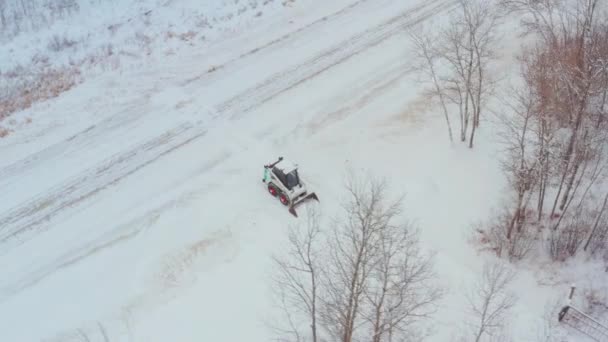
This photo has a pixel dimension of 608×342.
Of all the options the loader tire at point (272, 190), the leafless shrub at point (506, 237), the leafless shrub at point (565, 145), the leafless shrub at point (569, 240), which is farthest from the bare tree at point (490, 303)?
the loader tire at point (272, 190)

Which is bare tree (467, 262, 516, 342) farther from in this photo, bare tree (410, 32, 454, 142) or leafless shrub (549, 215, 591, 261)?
bare tree (410, 32, 454, 142)

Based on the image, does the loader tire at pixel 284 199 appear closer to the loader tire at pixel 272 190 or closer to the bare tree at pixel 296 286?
the loader tire at pixel 272 190

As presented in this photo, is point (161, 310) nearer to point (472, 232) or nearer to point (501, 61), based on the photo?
point (472, 232)

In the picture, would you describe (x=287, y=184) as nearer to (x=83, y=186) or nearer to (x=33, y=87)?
(x=83, y=186)

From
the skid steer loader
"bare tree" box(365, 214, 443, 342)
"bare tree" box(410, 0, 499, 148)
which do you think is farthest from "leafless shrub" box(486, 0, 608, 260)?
the skid steer loader

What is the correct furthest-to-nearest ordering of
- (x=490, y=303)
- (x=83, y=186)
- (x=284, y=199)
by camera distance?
1. (x=83, y=186)
2. (x=284, y=199)
3. (x=490, y=303)

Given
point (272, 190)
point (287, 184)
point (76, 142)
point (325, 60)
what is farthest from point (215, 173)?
point (325, 60)

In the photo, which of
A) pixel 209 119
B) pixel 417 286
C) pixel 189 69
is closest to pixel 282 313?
pixel 417 286
